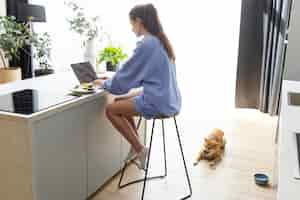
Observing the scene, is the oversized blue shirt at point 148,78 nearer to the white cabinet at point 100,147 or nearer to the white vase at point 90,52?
the white cabinet at point 100,147

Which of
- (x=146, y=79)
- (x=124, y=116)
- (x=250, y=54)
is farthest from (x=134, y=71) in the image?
(x=250, y=54)

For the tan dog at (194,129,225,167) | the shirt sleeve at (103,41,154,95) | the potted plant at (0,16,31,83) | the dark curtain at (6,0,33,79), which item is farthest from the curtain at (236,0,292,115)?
the dark curtain at (6,0,33,79)

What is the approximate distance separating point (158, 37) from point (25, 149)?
1106mm

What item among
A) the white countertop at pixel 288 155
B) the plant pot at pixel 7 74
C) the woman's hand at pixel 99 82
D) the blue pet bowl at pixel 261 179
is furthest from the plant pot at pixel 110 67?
the plant pot at pixel 7 74

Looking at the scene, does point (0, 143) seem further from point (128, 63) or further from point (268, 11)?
point (268, 11)

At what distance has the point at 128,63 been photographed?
219 cm

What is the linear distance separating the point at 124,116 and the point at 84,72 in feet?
1.46

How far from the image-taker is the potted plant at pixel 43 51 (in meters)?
4.77

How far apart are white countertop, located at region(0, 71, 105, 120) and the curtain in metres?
2.59

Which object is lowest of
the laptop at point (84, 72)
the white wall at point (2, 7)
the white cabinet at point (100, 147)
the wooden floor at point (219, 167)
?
the wooden floor at point (219, 167)

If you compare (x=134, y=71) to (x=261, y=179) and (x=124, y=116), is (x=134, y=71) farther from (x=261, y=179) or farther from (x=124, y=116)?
(x=261, y=179)

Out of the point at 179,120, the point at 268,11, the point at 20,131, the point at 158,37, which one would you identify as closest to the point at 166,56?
the point at 158,37

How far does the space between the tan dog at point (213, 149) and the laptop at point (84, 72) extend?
1226mm

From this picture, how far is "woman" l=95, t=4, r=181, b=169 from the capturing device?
218 centimetres
